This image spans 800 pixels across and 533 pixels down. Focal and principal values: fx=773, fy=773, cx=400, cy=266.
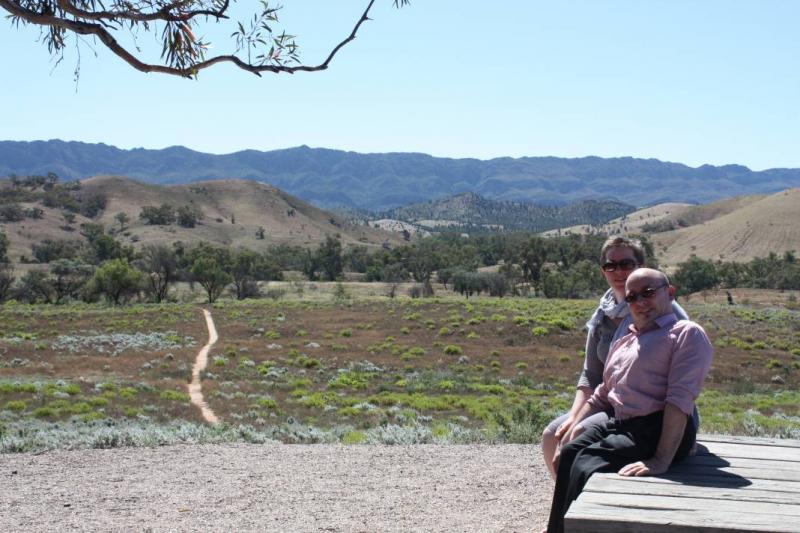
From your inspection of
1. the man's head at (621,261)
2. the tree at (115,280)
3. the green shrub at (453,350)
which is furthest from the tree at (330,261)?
the man's head at (621,261)

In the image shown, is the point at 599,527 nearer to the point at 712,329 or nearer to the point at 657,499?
the point at 657,499

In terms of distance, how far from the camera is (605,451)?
157 inches

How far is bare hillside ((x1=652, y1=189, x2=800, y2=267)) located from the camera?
398 feet

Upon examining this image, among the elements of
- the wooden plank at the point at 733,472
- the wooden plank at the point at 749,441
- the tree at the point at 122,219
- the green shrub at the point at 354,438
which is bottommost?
the tree at the point at 122,219

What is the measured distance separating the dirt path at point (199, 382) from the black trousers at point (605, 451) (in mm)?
12747

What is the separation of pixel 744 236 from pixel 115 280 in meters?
106

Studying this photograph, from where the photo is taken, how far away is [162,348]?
108ft

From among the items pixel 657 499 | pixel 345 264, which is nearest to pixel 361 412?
pixel 657 499

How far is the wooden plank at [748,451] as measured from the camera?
4.24 metres

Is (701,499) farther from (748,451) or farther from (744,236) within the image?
(744,236)

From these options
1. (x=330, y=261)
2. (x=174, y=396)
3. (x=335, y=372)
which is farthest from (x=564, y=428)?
(x=330, y=261)

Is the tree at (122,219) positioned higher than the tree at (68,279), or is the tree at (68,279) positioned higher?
the tree at (122,219)

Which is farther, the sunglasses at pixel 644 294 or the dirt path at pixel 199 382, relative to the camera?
the dirt path at pixel 199 382

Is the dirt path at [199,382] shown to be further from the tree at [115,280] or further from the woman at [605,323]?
the tree at [115,280]
